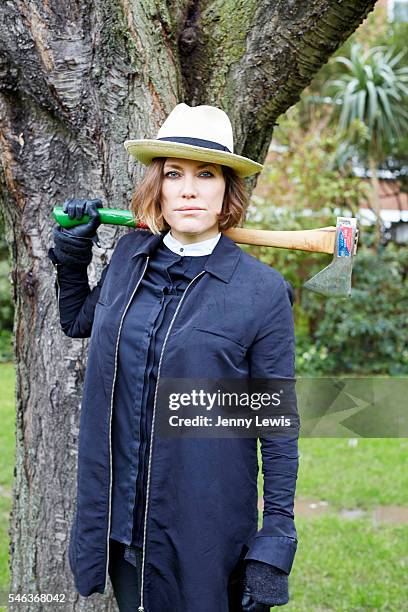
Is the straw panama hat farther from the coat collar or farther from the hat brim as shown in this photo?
the coat collar

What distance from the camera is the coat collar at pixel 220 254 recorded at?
210 centimetres

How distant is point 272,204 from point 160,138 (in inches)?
282

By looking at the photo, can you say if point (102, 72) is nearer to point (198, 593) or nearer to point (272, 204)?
point (198, 593)

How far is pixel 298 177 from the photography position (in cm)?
944

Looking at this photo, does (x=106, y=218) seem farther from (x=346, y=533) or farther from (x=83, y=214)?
(x=346, y=533)

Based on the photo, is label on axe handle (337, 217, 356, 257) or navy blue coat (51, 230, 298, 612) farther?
label on axe handle (337, 217, 356, 257)

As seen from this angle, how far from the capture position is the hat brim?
211 cm

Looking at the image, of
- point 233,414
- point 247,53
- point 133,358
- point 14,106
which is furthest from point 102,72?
point 233,414

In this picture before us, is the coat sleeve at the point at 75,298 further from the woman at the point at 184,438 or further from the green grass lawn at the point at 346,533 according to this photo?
the green grass lawn at the point at 346,533

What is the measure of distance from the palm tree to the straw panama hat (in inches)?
316

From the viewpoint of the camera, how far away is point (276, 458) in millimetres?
2037

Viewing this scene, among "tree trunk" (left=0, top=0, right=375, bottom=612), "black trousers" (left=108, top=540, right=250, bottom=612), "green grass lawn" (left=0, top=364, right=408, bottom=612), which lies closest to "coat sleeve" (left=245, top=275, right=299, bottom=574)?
"black trousers" (left=108, top=540, right=250, bottom=612)

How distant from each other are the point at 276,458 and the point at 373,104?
29.8 ft

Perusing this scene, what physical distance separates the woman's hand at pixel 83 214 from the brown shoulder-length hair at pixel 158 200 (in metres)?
0.16
